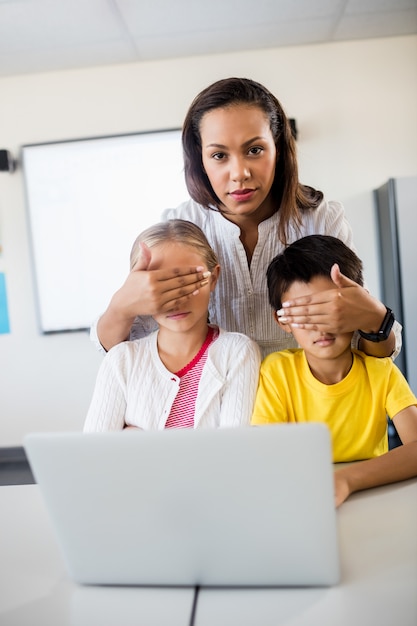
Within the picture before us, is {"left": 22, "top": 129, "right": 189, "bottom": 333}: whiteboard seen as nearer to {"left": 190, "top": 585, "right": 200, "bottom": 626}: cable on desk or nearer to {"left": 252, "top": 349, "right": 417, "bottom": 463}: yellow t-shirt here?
{"left": 252, "top": 349, "right": 417, "bottom": 463}: yellow t-shirt

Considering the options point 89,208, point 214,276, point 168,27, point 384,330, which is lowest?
point 384,330

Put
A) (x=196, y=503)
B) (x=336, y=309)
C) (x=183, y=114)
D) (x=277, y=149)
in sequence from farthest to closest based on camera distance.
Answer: (x=183, y=114), (x=277, y=149), (x=336, y=309), (x=196, y=503)

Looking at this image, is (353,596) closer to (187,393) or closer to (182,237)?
(187,393)

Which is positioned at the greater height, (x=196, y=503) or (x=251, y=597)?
(x=196, y=503)

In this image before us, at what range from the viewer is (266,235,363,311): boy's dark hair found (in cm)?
122

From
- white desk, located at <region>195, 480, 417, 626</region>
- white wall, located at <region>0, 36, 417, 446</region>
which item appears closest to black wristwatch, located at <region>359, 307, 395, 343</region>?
white desk, located at <region>195, 480, 417, 626</region>

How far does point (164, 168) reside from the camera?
3.63 m

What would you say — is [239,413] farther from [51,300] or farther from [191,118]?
[51,300]

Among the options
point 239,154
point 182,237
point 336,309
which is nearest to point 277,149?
point 239,154

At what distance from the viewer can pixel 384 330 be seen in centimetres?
117

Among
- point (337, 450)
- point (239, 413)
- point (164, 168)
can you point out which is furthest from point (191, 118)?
point (164, 168)

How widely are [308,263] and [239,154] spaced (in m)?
0.30

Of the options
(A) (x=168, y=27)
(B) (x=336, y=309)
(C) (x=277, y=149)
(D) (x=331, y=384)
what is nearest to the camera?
(B) (x=336, y=309)

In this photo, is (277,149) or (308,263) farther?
(277,149)
